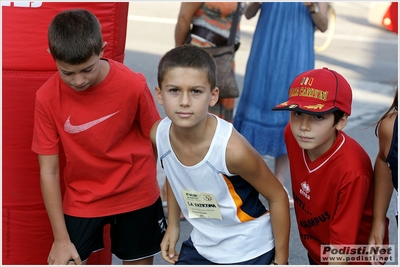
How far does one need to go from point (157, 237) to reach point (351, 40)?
373 inches

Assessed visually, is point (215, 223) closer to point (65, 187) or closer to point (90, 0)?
point (65, 187)

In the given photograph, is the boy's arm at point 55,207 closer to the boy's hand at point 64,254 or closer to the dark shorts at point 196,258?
the boy's hand at point 64,254

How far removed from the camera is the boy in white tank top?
2434 mm

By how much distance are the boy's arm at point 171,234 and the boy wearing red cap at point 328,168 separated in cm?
52

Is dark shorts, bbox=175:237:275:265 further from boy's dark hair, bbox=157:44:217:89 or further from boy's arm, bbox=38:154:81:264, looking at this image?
boy's dark hair, bbox=157:44:217:89

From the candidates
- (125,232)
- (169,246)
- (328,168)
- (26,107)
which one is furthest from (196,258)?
(26,107)

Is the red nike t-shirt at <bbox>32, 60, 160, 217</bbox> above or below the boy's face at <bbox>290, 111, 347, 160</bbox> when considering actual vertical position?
below

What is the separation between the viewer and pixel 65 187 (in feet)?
9.81

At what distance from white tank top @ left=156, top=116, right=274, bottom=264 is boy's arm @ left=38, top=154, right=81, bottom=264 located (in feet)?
1.54

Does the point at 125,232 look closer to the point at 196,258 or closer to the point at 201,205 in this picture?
the point at 196,258

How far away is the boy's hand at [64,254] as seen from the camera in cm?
274

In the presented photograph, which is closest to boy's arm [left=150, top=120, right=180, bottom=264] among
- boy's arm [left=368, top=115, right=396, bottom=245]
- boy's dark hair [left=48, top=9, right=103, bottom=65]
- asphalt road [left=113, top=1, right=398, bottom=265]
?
boy's dark hair [left=48, top=9, right=103, bottom=65]

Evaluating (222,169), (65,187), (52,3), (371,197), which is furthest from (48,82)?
(371,197)

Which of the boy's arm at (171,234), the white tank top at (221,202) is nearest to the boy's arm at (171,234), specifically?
the boy's arm at (171,234)
